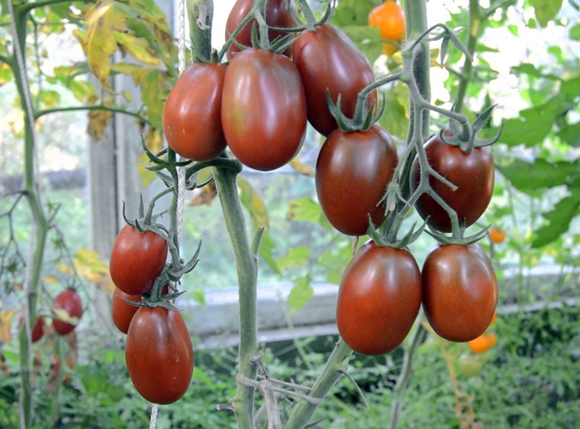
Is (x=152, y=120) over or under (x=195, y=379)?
over

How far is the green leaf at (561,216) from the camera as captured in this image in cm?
84

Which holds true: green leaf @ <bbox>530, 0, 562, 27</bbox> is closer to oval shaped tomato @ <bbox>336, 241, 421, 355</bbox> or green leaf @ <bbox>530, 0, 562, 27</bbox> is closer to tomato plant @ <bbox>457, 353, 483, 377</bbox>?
oval shaped tomato @ <bbox>336, 241, 421, 355</bbox>

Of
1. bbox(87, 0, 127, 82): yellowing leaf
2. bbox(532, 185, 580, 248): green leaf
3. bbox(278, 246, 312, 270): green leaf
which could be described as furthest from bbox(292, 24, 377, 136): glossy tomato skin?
bbox(278, 246, 312, 270): green leaf

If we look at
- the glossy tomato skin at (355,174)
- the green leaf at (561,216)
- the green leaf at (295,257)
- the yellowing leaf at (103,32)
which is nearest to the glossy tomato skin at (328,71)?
the glossy tomato skin at (355,174)

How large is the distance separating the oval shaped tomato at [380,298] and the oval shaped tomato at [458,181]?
0.12 ft

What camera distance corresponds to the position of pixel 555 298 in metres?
1.67

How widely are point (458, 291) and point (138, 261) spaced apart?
0.19 m

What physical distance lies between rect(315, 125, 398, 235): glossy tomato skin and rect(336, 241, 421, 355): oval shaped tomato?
2 cm

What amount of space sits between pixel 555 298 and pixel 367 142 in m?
1.56

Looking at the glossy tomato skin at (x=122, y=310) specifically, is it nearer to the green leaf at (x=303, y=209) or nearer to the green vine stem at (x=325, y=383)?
the green vine stem at (x=325, y=383)

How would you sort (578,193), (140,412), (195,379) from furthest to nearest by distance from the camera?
1. (195,379)
2. (140,412)
3. (578,193)

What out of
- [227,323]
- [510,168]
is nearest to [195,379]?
[227,323]

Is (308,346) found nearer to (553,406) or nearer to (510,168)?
(553,406)

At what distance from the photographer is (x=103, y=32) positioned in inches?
22.6
